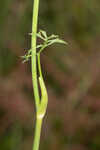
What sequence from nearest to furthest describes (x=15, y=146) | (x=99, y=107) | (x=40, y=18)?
(x=15, y=146), (x=99, y=107), (x=40, y=18)

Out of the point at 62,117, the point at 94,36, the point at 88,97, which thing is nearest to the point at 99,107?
the point at 88,97

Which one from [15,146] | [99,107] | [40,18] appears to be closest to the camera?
[15,146]

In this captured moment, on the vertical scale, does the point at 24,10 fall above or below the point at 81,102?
above

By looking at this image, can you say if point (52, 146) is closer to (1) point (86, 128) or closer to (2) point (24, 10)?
(1) point (86, 128)

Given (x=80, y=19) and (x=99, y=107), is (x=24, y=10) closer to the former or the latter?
(x=80, y=19)

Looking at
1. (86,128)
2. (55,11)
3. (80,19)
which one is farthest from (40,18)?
(86,128)

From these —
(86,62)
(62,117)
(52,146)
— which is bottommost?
(52,146)

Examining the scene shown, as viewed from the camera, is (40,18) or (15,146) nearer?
(15,146)
